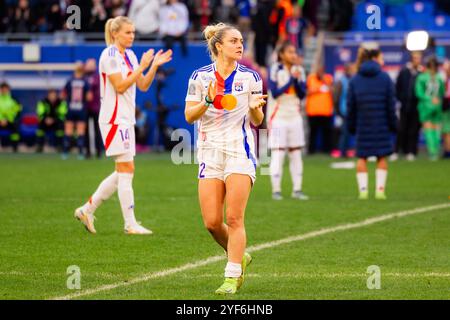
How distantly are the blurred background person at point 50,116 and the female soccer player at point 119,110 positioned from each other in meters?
17.5

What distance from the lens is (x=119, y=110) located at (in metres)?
13.8

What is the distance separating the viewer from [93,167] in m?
25.8

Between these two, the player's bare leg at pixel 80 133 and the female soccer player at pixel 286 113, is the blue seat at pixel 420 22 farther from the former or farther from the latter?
the female soccer player at pixel 286 113

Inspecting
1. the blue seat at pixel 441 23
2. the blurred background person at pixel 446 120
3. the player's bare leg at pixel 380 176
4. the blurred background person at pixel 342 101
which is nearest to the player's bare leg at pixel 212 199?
the player's bare leg at pixel 380 176

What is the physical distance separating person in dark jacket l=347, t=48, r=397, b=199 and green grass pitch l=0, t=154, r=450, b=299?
66 centimetres

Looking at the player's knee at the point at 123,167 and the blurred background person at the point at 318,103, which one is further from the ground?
the player's knee at the point at 123,167

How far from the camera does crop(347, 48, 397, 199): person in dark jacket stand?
18.0 meters

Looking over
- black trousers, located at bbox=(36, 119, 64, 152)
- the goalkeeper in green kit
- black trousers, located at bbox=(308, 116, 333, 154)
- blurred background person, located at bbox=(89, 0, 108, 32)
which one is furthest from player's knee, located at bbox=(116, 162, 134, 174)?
black trousers, located at bbox=(36, 119, 64, 152)

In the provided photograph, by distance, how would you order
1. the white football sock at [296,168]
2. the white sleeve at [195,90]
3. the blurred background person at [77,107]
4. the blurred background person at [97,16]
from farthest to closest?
the blurred background person at [97,16] → the blurred background person at [77,107] → the white football sock at [296,168] → the white sleeve at [195,90]

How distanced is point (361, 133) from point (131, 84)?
5437mm

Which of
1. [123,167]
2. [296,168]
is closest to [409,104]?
[296,168]

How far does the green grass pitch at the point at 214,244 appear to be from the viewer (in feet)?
32.0

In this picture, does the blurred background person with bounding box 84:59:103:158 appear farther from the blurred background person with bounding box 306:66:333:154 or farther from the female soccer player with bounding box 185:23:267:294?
the female soccer player with bounding box 185:23:267:294

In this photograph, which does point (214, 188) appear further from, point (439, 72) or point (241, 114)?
point (439, 72)
